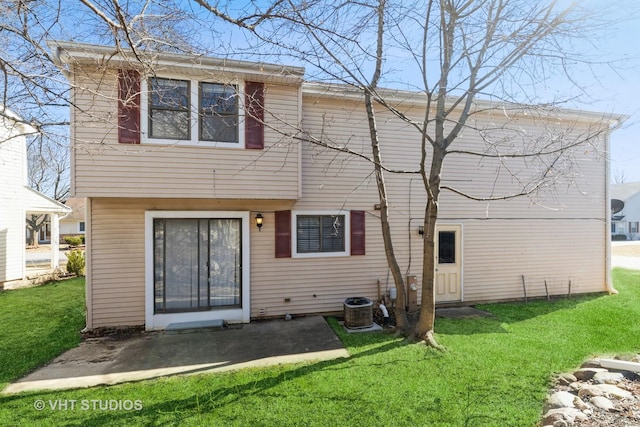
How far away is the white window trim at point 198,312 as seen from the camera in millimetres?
6164

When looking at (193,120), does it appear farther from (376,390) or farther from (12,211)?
(12,211)

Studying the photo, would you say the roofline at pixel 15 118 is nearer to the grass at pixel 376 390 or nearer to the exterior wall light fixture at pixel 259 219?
the grass at pixel 376 390

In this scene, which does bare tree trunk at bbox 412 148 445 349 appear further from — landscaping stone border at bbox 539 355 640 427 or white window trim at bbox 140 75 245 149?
white window trim at bbox 140 75 245 149

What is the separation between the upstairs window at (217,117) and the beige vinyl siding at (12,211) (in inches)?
323

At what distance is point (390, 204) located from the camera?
24.5ft

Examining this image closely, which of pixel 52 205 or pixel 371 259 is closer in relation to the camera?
pixel 371 259

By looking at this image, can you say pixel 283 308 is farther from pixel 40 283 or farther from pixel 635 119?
pixel 40 283

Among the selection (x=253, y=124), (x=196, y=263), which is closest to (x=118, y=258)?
(x=196, y=263)

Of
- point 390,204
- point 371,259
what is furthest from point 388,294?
point 390,204

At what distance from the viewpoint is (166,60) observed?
537cm

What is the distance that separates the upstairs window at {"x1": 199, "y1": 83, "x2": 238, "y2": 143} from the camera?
5.91 metres

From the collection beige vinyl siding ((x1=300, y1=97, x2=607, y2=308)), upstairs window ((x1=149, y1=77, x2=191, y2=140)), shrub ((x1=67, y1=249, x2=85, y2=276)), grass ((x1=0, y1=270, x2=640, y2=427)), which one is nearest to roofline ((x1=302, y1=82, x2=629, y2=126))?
beige vinyl siding ((x1=300, y1=97, x2=607, y2=308))

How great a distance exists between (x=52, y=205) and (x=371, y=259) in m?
12.3

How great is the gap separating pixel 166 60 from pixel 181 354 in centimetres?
487
